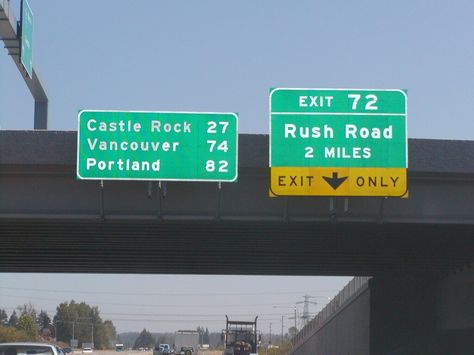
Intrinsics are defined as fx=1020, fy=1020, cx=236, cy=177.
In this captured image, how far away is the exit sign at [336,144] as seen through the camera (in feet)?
95.0

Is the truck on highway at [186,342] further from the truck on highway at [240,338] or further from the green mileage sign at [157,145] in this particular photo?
the green mileage sign at [157,145]

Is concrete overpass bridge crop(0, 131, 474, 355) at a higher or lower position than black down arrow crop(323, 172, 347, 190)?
lower

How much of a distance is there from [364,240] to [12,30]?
14.4 metres

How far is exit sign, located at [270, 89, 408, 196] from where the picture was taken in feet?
95.0

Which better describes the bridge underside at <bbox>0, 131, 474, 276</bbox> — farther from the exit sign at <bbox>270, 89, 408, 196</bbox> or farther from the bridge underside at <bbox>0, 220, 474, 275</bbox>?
the exit sign at <bbox>270, 89, 408, 196</bbox>

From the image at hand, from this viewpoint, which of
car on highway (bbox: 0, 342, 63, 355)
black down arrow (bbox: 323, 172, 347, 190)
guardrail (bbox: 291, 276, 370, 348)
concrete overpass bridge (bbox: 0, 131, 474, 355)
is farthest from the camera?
guardrail (bbox: 291, 276, 370, 348)

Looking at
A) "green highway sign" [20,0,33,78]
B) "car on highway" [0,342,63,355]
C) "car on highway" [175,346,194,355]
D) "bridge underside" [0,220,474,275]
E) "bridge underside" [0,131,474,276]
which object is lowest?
"car on highway" [175,346,194,355]

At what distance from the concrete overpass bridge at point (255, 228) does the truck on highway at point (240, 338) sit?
2347 cm

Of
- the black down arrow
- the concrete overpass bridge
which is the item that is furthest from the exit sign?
the concrete overpass bridge

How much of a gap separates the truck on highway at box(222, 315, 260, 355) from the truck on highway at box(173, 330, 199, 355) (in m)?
19.2

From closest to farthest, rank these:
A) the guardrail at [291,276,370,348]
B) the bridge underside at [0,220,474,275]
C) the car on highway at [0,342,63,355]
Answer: the car on highway at [0,342,63,355] < the bridge underside at [0,220,474,275] < the guardrail at [291,276,370,348]

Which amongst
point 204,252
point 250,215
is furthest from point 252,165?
point 204,252

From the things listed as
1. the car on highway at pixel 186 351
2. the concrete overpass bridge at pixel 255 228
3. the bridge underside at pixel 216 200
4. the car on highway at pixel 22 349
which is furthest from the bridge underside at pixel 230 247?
the car on highway at pixel 186 351

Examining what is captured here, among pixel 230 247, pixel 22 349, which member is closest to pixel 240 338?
pixel 230 247
